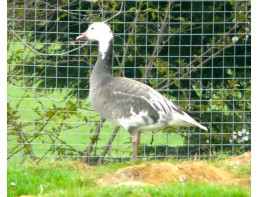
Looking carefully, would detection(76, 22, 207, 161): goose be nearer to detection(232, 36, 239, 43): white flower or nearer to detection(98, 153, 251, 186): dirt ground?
detection(98, 153, 251, 186): dirt ground

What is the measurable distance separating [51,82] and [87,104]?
2.03 feet

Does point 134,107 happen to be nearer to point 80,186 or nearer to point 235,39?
point 80,186

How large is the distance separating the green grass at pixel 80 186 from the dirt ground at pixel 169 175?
0.79ft

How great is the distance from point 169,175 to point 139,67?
3.07 metres

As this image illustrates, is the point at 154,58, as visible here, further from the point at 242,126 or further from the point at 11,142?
the point at 11,142

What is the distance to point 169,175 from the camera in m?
9.42

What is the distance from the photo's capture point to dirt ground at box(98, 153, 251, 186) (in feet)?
30.7

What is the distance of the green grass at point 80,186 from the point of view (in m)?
8.09

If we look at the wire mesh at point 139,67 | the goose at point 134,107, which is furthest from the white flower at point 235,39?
the goose at point 134,107

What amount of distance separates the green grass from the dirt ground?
240mm

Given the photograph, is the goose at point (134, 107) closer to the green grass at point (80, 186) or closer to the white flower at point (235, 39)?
the green grass at point (80, 186)

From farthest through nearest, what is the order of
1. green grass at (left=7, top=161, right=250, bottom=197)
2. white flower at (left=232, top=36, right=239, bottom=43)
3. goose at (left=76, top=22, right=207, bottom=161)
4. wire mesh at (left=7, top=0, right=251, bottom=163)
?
white flower at (left=232, top=36, right=239, bottom=43)
wire mesh at (left=7, top=0, right=251, bottom=163)
goose at (left=76, top=22, right=207, bottom=161)
green grass at (left=7, top=161, right=250, bottom=197)

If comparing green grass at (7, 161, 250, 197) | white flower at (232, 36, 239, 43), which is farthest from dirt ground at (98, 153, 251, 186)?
white flower at (232, 36, 239, 43)

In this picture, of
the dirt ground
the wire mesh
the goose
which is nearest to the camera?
the dirt ground
